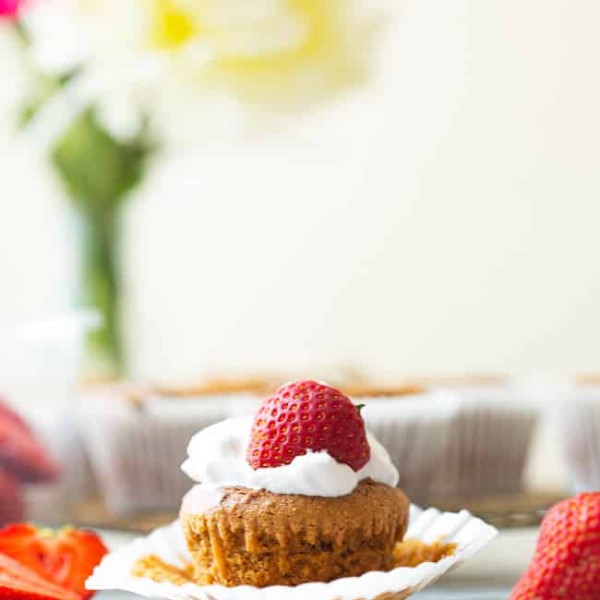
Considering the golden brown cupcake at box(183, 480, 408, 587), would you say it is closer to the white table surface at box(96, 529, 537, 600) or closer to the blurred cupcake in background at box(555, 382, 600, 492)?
the white table surface at box(96, 529, 537, 600)

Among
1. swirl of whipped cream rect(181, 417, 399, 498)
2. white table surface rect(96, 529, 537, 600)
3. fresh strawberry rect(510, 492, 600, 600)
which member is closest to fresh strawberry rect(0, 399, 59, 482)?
white table surface rect(96, 529, 537, 600)

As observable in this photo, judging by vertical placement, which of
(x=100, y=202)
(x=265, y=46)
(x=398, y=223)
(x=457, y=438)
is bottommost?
(x=457, y=438)

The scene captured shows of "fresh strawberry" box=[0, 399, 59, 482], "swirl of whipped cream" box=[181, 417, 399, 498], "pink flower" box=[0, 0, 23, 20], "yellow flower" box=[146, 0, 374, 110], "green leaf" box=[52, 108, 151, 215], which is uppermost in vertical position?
"pink flower" box=[0, 0, 23, 20]

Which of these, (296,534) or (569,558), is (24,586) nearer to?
(296,534)

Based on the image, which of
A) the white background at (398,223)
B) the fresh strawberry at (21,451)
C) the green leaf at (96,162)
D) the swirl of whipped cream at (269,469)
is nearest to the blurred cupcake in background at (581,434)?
the swirl of whipped cream at (269,469)

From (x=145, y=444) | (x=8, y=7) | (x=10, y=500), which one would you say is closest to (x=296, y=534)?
(x=10, y=500)

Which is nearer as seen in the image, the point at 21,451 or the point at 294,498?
the point at 294,498

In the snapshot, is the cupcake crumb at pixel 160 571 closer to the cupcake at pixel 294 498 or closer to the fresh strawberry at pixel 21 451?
the cupcake at pixel 294 498
